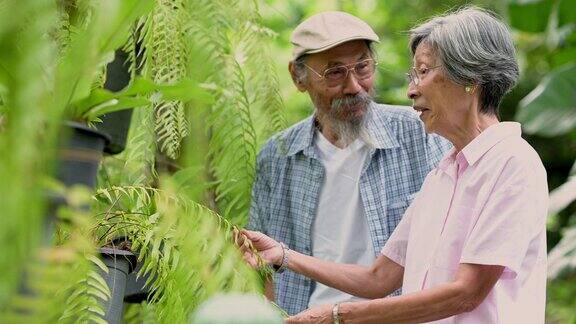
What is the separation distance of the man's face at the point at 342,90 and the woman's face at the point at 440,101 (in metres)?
0.71

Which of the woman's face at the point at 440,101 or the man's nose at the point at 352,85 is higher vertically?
the man's nose at the point at 352,85

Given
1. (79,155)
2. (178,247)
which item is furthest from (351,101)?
(79,155)

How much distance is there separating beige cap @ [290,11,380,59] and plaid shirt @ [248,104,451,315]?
238 mm

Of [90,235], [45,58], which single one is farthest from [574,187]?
[45,58]

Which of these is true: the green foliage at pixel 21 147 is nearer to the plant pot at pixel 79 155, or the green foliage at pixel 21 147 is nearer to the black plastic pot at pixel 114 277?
the plant pot at pixel 79 155

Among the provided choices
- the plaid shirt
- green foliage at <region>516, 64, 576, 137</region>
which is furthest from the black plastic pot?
green foliage at <region>516, 64, 576, 137</region>

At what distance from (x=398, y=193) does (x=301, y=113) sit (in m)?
4.83

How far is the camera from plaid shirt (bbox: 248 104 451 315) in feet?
11.9

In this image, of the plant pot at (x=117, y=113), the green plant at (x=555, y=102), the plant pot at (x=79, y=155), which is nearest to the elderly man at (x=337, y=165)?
the plant pot at (x=117, y=113)

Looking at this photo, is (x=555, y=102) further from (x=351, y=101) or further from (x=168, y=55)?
(x=168, y=55)

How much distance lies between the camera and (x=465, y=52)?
298 centimetres

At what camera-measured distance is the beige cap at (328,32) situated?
150 inches

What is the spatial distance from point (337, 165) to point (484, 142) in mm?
929

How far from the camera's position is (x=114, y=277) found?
2855 millimetres
